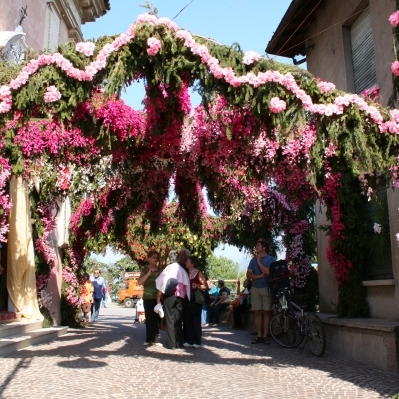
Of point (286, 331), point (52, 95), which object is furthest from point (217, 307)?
point (52, 95)

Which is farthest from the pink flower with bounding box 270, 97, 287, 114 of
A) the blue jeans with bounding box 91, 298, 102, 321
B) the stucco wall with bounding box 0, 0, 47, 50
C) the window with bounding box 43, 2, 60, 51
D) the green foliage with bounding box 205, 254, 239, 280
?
the green foliage with bounding box 205, 254, 239, 280

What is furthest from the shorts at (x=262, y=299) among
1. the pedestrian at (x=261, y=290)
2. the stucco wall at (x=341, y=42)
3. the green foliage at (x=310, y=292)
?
the stucco wall at (x=341, y=42)

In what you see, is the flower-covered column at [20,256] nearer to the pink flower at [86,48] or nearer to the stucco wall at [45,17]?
the stucco wall at [45,17]

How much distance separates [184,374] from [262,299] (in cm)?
337

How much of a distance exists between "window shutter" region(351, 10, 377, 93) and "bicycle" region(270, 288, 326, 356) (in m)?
4.20

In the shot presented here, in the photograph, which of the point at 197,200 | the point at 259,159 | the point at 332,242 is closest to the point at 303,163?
the point at 259,159

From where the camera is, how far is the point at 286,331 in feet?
30.8

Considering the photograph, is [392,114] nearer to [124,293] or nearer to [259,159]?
[259,159]

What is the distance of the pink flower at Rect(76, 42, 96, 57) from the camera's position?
20.1ft

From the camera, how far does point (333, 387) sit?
19.4 feet

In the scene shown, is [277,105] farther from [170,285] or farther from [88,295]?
[88,295]

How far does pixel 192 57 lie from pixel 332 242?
482 centimetres

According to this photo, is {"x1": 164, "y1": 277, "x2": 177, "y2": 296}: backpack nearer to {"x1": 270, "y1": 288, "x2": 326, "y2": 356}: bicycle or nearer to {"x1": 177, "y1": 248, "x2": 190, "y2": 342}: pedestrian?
{"x1": 177, "y1": 248, "x2": 190, "y2": 342}: pedestrian

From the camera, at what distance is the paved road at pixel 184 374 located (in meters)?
5.57
